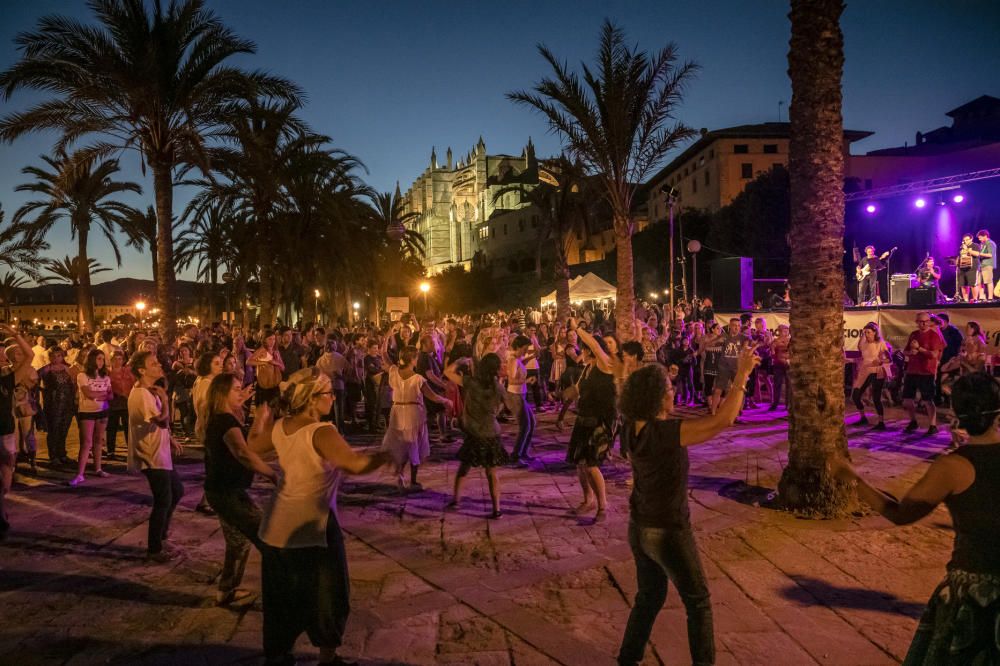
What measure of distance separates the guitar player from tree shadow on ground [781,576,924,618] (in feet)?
54.5

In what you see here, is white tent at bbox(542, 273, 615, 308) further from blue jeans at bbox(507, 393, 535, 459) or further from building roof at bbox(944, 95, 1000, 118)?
building roof at bbox(944, 95, 1000, 118)

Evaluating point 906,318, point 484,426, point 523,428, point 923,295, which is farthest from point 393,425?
point 923,295

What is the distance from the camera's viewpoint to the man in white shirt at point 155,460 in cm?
536

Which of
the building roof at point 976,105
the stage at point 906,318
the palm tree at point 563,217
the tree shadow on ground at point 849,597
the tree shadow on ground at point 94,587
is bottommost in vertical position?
the tree shadow on ground at point 849,597

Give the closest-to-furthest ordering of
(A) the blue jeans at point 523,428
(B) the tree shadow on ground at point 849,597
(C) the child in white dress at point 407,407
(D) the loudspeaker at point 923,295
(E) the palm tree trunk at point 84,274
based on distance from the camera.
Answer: (B) the tree shadow on ground at point 849,597, (C) the child in white dress at point 407,407, (A) the blue jeans at point 523,428, (D) the loudspeaker at point 923,295, (E) the palm tree trunk at point 84,274

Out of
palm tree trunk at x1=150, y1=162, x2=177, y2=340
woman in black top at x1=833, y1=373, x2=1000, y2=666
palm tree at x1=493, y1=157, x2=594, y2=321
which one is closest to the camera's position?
woman in black top at x1=833, y1=373, x2=1000, y2=666

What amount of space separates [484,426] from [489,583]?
1.86 metres

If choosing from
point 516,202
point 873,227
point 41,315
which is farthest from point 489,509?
point 41,315

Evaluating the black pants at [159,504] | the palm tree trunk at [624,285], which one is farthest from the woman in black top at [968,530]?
the palm tree trunk at [624,285]

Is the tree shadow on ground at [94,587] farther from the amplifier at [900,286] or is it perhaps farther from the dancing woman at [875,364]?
the amplifier at [900,286]

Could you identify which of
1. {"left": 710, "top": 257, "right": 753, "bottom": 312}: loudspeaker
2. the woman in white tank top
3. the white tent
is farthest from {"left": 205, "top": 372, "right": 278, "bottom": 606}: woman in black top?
the white tent

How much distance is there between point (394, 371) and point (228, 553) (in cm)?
316

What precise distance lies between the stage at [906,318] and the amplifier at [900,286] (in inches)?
221

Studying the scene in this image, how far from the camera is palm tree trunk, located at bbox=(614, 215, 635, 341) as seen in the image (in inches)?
501
